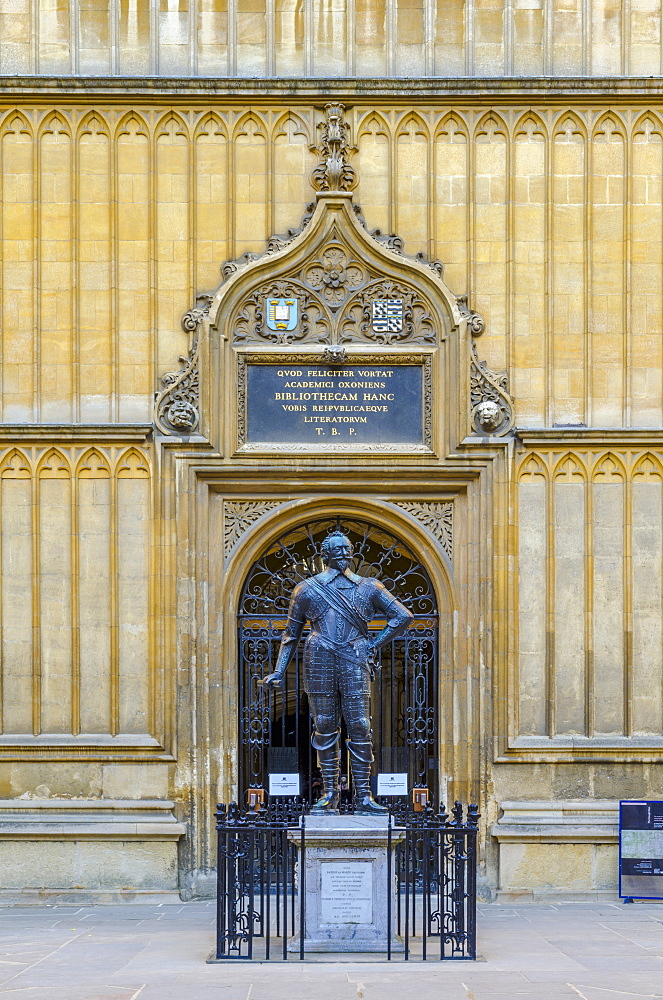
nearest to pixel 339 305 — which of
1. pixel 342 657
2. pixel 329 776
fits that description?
pixel 342 657

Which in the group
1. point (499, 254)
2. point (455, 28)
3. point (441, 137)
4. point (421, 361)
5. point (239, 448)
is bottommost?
point (239, 448)

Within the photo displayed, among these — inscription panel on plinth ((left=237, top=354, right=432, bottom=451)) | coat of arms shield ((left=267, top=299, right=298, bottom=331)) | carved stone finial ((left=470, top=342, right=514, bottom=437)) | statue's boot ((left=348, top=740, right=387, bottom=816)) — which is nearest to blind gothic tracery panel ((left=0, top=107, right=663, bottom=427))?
carved stone finial ((left=470, top=342, right=514, bottom=437))

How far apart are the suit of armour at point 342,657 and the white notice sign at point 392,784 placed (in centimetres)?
287

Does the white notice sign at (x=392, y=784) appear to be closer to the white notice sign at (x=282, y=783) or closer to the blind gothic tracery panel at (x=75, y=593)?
the white notice sign at (x=282, y=783)

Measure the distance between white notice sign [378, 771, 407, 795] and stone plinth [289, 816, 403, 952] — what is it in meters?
3.37

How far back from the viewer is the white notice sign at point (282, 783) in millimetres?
14156

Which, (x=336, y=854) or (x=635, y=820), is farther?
(x=635, y=820)

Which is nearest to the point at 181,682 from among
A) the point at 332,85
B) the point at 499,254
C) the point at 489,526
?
the point at 489,526

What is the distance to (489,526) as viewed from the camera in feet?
46.8

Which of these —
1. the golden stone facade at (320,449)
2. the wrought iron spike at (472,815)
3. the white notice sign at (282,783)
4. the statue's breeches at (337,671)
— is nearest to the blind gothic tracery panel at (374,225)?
the golden stone facade at (320,449)

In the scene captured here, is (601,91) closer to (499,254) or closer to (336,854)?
(499,254)

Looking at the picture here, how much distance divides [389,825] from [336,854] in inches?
20.3

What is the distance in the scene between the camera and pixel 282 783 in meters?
14.2

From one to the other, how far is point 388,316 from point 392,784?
5.08m
